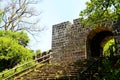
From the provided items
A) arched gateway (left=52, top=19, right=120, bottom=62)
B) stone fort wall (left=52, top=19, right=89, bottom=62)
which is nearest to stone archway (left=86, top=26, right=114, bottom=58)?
arched gateway (left=52, top=19, right=120, bottom=62)

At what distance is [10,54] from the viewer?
707 inches

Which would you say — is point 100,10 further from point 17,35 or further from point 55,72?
point 17,35

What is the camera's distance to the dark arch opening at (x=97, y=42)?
19.2m

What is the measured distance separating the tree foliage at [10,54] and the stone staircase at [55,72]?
3423 millimetres

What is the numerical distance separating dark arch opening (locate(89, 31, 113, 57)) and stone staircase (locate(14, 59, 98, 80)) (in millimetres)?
4595

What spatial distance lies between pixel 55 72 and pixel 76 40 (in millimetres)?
5748

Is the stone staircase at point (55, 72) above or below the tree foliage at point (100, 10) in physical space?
below

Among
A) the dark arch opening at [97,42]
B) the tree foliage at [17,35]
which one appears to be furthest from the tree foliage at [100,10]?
the tree foliage at [17,35]

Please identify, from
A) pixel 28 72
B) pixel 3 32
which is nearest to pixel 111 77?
pixel 28 72

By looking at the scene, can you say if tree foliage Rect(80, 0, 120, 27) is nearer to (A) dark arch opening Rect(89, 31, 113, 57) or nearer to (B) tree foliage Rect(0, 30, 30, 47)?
(A) dark arch opening Rect(89, 31, 113, 57)

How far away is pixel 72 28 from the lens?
19.3 metres

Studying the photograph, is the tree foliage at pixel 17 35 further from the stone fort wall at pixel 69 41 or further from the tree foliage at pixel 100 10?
the tree foliage at pixel 100 10

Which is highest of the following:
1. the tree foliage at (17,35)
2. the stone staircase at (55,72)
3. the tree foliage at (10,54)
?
the tree foliage at (17,35)

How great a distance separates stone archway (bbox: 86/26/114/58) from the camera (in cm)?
1852
